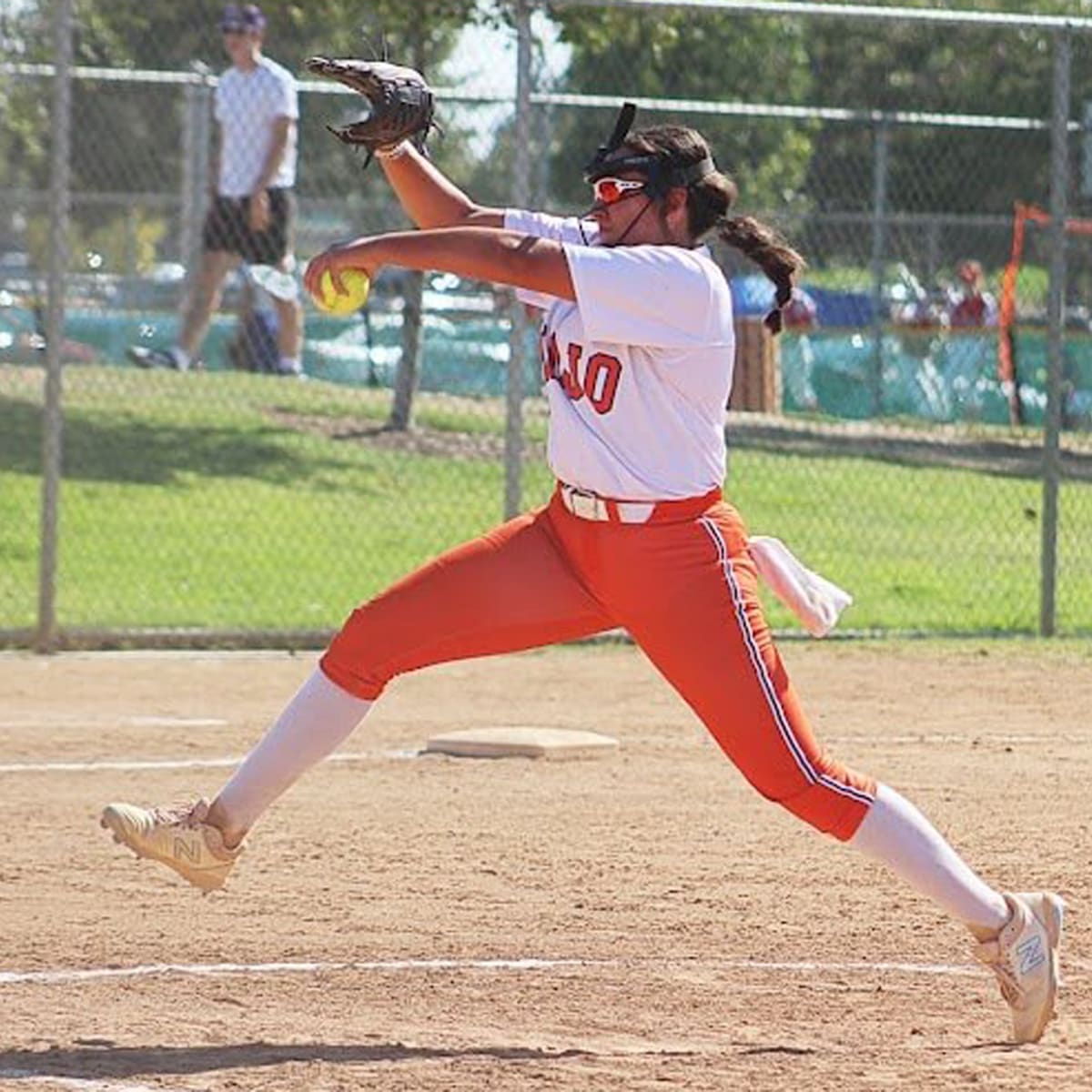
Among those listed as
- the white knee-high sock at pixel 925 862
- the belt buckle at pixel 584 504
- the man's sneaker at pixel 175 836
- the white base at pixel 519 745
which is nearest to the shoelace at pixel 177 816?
the man's sneaker at pixel 175 836

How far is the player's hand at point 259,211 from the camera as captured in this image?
14375 millimetres

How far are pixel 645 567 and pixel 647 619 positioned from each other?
113mm

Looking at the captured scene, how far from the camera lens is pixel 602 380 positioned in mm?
5906

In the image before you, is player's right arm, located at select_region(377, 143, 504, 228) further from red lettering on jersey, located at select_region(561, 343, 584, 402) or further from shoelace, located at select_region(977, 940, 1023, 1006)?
shoelace, located at select_region(977, 940, 1023, 1006)

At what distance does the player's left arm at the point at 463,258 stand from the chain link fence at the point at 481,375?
22.3 ft

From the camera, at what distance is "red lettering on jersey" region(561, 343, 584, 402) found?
233 inches

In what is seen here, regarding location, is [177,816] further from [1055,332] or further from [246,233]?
[246,233]

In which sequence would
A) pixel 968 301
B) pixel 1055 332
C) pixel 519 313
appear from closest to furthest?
pixel 519 313
pixel 1055 332
pixel 968 301

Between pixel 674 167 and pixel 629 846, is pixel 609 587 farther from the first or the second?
pixel 629 846

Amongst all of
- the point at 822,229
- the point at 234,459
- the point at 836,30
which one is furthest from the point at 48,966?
the point at 836,30

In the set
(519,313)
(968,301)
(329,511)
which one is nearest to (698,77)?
(968,301)

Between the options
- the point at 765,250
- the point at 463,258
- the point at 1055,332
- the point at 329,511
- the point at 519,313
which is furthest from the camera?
the point at 329,511

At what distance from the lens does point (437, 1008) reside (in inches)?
244

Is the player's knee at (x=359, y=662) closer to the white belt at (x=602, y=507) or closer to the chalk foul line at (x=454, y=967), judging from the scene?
the white belt at (x=602, y=507)
